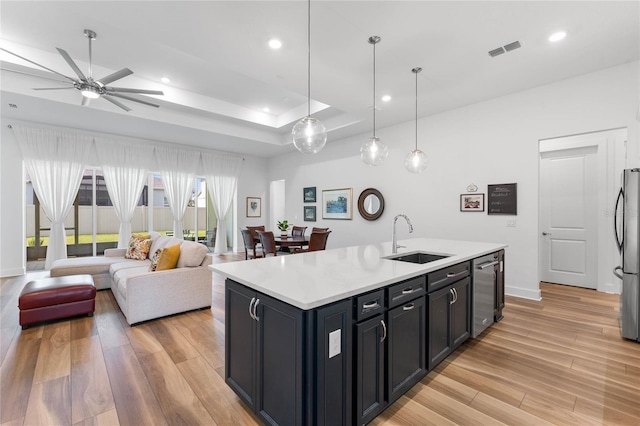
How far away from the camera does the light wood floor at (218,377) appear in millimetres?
1785

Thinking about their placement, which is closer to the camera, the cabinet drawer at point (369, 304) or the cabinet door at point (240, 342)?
the cabinet drawer at point (369, 304)

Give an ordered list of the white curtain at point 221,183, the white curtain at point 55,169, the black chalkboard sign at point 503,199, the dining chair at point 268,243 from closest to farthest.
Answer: the black chalkboard sign at point 503,199 → the dining chair at point 268,243 → the white curtain at point 55,169 → the white curtain at point 221,183

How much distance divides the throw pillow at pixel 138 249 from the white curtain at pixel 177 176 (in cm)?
231

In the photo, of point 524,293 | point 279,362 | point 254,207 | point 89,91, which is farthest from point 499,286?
point 254,207

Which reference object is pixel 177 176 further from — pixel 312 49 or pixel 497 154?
pixel 497 154

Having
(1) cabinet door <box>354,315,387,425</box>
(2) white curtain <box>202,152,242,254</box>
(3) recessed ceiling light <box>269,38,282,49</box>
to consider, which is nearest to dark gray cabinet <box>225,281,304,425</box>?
(1) cabinet door <box>354,315,387,425</box>

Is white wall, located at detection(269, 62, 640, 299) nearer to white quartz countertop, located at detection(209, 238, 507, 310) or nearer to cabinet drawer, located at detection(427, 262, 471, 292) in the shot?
white quartz countertop, located at detection(209, 238, 507, 310)

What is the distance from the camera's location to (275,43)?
2.89 m

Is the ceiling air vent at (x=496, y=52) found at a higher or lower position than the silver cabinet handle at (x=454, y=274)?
higher

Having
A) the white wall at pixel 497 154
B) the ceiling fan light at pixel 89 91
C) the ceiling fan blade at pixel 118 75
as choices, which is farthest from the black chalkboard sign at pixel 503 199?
the ceiling fan light at pixel 89 91

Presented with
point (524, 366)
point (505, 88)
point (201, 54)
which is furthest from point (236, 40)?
point (524, 366)

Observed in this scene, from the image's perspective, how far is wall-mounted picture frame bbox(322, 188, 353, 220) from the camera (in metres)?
6.51

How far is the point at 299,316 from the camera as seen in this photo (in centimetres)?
136

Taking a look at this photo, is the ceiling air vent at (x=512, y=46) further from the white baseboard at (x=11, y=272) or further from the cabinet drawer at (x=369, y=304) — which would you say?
the white baseboard at (x=11, y=272)
